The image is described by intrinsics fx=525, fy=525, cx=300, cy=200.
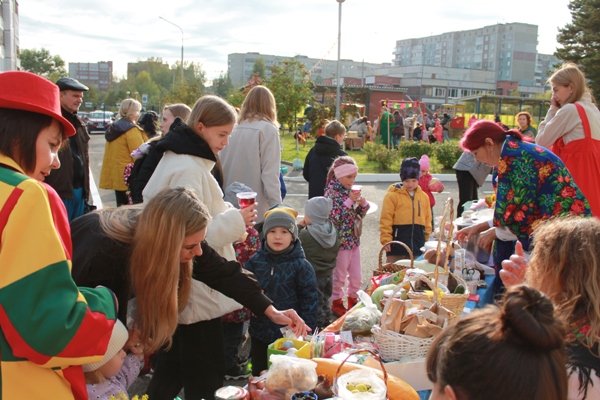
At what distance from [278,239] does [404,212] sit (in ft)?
7.07

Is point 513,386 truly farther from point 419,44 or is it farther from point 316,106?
point 419,44

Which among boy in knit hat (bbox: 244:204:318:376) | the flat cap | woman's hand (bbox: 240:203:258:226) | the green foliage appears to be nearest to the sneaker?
boy in knit hat (bbox: 244:204:318:376)

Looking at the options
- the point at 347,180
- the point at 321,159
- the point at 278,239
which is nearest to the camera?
the point at 278,239

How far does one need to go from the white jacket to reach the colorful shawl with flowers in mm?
2027

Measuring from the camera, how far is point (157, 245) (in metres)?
2.21

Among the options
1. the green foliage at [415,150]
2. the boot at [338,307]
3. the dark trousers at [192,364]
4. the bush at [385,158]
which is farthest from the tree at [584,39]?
the dark trousers at [192,364]

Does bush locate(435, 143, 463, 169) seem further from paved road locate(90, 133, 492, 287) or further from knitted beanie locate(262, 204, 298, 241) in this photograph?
knitted beanie locate(262, 204, 298, 241)

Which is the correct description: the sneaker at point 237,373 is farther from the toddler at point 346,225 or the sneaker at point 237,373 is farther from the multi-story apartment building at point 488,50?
the multi-story apartment building at point 488,50

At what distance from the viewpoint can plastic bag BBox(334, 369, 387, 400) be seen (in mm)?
2162

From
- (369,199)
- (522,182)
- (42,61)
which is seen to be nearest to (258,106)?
(522,182)

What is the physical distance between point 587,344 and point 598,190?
2.79 m

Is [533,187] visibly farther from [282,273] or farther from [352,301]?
[352,301]

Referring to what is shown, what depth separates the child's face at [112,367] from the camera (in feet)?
6.88

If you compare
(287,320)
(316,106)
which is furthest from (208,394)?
(316,106)
